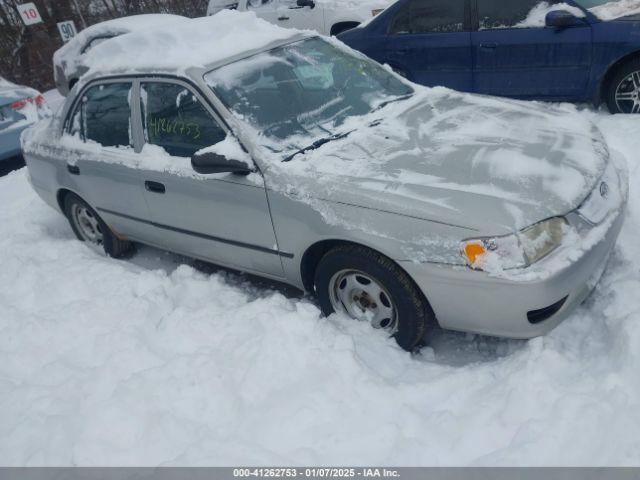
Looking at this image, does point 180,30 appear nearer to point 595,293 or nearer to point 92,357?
point 92,357

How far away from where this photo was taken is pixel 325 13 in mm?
8664

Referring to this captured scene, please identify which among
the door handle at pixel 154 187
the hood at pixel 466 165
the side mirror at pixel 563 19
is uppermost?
the side mirror at pixel 563 19

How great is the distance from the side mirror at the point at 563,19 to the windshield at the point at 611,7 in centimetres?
21

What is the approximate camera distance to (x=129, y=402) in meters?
2.78

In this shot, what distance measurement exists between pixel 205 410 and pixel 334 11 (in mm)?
7396

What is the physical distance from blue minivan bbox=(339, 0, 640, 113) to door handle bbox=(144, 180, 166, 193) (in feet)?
12.0

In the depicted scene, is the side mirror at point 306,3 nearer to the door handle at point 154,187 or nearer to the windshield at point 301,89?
the windshield at point 301,89

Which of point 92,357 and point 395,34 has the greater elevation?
point 395,34

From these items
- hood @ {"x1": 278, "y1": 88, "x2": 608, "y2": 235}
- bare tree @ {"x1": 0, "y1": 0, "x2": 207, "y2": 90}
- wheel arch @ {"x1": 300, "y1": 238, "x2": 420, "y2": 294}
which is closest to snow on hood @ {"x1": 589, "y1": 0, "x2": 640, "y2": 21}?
hood @ {"x1": 278, "y1": 88, "x2": 608, "y2": 235}

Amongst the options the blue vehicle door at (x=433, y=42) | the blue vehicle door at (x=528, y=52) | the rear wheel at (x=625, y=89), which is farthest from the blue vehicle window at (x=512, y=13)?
the rear wheel at (x=625, y=89)

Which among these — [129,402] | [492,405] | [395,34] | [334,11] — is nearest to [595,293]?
[492,405]

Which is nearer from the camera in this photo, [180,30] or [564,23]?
[180,30]

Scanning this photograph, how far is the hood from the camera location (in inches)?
102

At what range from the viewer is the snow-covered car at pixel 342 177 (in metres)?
2.57
